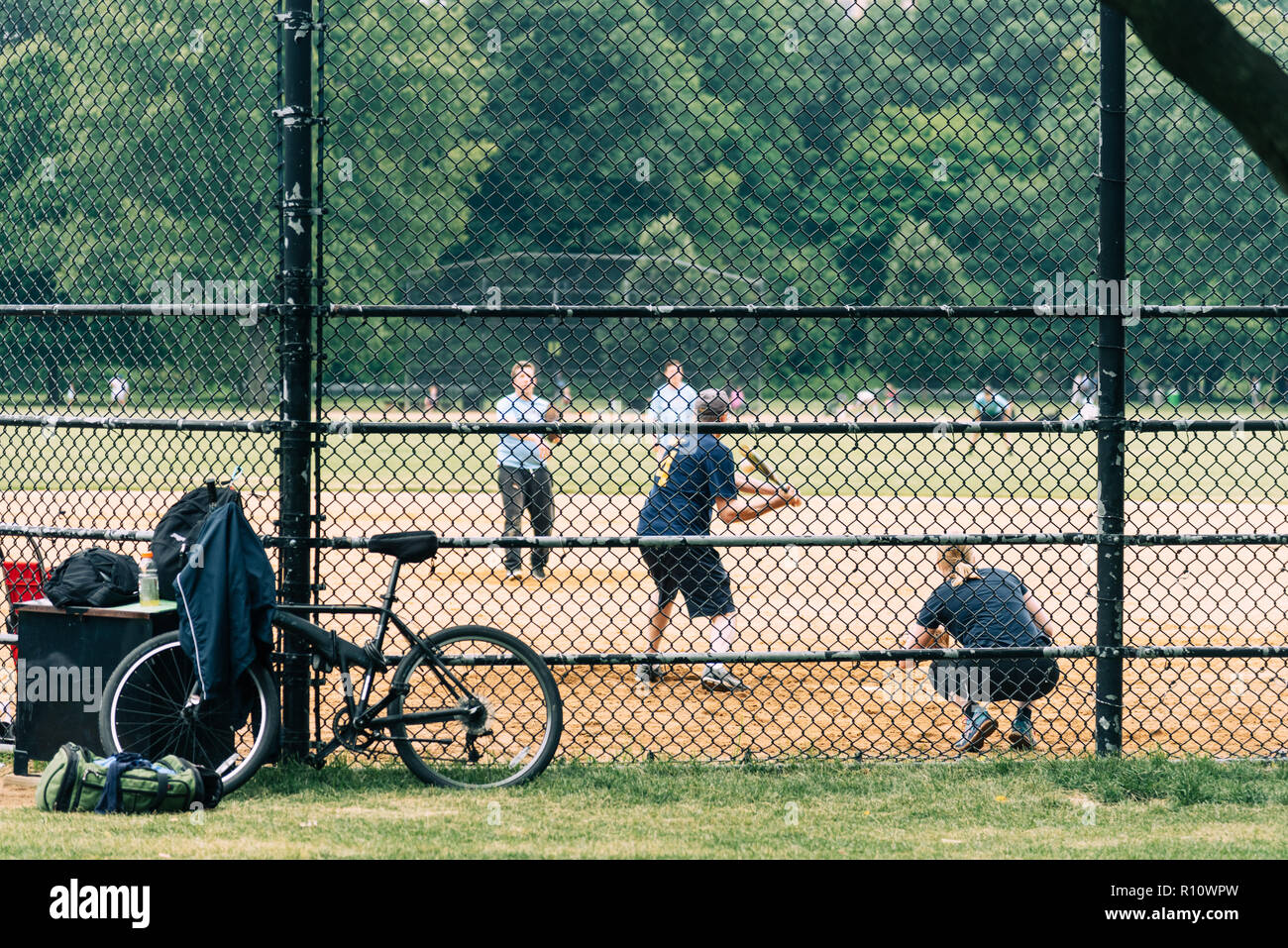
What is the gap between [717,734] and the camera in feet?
22.9

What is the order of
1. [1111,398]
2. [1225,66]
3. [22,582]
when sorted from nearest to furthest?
1. [1225,66]
2. [1111,398]
3. [22,582]

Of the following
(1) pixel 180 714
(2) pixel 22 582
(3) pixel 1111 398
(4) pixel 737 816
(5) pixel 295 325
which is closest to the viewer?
(4) pixel 737 816

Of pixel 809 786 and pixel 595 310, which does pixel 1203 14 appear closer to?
pixel 595 310

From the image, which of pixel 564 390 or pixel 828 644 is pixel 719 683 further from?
pixel 564 390

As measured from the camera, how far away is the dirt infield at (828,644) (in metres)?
6.81

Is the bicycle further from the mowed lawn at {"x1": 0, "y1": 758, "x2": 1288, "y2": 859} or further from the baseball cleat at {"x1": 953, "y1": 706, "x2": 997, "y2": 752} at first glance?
the baseball cleat at {"x1": 953, "y1": 706, "x2": 997, "y2": 752}

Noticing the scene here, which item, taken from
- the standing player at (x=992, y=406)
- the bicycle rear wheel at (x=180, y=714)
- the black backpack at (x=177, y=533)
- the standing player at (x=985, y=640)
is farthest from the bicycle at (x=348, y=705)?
the standing player at (x=992, y=406)

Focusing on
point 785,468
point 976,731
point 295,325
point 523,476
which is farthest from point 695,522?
point 785,468

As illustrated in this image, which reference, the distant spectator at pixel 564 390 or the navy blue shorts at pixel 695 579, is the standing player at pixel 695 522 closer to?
the navy blue shorts at pixel 695 579

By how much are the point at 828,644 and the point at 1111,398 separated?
4318 mm

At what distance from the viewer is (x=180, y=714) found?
5.32 meters

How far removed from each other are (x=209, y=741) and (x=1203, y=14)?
4.46 meters

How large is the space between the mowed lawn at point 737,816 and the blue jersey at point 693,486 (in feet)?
9.21

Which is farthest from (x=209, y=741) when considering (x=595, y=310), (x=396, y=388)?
(x=396, y=388)
